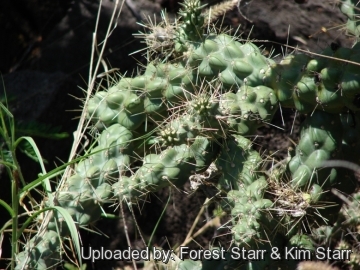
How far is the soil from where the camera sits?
299cm

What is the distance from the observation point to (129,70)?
329cm

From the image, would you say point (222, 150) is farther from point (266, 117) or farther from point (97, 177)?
point (97, 177)

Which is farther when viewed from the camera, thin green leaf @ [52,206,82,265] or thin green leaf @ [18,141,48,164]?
thin green leaf @ [18,141,48,164]

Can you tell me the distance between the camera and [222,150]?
6.93 ft

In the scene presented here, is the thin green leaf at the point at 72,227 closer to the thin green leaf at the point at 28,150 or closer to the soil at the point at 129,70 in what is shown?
the thin green leaf at the point at 28,150

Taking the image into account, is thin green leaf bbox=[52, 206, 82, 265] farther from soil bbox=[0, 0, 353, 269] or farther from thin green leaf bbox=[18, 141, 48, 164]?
soil bbox=[0, 0, 353, 269]

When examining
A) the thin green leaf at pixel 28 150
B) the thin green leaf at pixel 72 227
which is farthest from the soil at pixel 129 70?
the thin green leaf at pixel 72 227

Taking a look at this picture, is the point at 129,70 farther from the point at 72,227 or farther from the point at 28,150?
the point at 72,227

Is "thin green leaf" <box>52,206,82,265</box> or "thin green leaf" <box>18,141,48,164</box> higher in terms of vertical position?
"thin green leaf" <box>52,206,82,265</box>

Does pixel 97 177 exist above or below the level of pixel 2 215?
above

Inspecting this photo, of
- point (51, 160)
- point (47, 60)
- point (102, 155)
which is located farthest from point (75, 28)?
point (102, 155)

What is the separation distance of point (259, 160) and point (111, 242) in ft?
4.25

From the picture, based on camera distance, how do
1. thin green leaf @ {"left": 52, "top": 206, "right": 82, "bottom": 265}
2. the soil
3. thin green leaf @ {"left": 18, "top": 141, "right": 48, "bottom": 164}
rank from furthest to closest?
the soil < thin green leaf @ {"left": 18, "top": 141, "right": 48, "bottom": 164} < thin green leaf @ {"left": 52, "top": 206, "right": 82, "bottom": 265}

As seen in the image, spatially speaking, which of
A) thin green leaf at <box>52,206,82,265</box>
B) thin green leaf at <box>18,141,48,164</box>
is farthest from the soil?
thin green leaf at <box>52,206,82,265</box>
